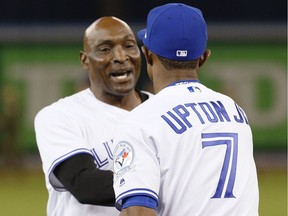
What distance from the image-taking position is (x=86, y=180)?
15.4 feet

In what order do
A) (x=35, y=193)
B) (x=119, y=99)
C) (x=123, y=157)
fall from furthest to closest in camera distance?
1. (x=35, y=193)
2. (x=119, y=99)
3. (x=123, y=157)

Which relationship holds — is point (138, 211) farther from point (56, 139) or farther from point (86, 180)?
point (56, 139)

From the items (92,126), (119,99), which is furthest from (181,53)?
(119,99)

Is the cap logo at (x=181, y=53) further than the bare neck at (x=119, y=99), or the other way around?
the bare neck at (x=119, y=99)

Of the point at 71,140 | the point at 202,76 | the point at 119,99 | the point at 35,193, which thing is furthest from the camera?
the point at 202,76

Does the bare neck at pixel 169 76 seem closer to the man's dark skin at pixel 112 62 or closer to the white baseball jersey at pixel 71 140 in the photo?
the white baseball jersey at pixel 71 140

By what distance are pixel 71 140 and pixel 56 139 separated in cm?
11

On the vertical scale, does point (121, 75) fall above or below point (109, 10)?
above

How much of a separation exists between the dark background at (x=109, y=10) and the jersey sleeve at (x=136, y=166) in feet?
59.3

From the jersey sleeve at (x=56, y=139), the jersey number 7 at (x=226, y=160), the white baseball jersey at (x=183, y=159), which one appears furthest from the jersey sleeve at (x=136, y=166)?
the jersey sleeve at (x=56, y=139)

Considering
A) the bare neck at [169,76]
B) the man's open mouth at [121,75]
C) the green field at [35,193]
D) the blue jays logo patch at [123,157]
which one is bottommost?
the green field at [35,193]

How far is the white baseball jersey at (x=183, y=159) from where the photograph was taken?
3.75 m

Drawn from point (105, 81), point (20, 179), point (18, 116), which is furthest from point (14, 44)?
point (105, 81)

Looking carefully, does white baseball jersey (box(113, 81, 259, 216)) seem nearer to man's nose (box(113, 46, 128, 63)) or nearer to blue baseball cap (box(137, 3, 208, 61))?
blue baseball cap (box(137, 3, 208, 61))
